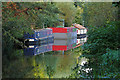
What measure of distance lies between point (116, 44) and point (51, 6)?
910cm

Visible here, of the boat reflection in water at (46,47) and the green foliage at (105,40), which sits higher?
the green foliage at (105,40)

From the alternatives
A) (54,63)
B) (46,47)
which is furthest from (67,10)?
(54,63)

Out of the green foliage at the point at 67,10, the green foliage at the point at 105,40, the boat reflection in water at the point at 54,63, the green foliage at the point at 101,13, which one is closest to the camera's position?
the boat reflection in water at the point at 54,63

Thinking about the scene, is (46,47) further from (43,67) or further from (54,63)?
(43,67)

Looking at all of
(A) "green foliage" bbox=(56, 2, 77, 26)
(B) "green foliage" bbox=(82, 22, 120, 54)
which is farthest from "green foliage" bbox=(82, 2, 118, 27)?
(A) "green foliage" bbox=(56, 2, 77, 26)

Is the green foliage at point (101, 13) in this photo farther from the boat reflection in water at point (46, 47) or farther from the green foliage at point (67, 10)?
the green foliage at point (67, 10)

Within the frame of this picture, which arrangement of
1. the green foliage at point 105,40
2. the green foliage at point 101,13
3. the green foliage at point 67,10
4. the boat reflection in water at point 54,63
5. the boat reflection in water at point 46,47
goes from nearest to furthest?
the boat reflection in water at point 54,63
the green foliage at point 105,40
the green foliage at point 101,13
the boat reflection in water at point 46,47
the green foliage at point 67,10

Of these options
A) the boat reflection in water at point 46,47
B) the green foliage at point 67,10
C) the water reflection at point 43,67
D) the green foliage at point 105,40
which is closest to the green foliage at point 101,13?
the water reflection at point 43,67

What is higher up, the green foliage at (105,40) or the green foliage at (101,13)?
the green foliage at (101,13)

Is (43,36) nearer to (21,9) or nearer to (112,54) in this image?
(21,9)

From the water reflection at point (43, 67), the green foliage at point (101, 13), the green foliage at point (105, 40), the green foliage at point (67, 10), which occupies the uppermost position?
the green foliage at point (67, 10)

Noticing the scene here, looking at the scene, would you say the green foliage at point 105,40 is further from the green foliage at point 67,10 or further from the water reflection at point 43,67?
Answer: the green foliage at point 67,10

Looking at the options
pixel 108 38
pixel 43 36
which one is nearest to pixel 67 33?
pixel 43 36

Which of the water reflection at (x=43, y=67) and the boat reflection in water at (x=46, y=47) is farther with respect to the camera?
the boat reflection in water at (x=46, y=47)
